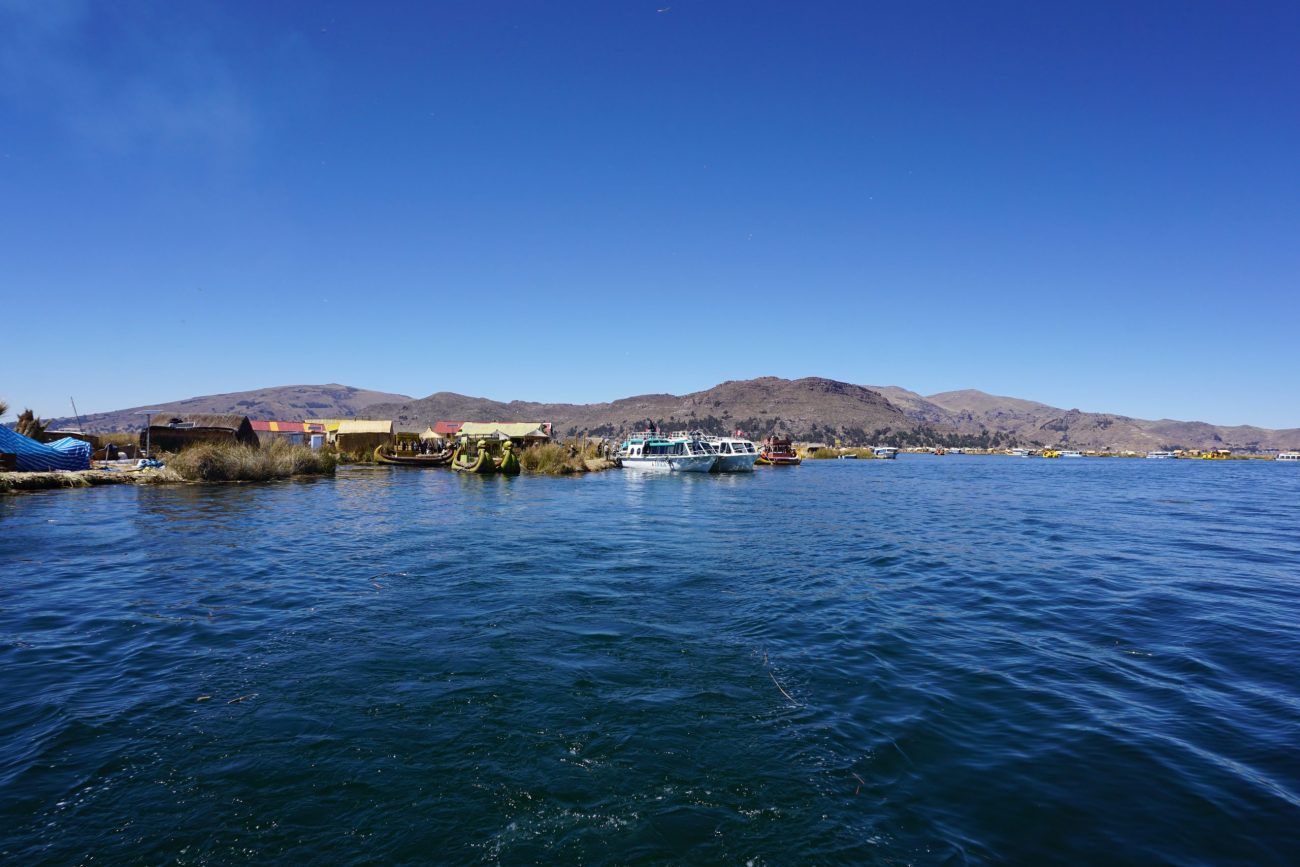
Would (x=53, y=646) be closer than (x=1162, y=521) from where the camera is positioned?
Yes

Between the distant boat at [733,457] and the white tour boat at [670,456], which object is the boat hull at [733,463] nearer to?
the distant boat at [733,457]

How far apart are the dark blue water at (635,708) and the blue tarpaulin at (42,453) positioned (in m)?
22.2

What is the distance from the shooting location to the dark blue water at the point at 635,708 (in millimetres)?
4164

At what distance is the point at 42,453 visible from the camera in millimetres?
32094

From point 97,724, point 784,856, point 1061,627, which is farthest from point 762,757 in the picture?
point 1061,627

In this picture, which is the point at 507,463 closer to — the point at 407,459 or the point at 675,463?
the point at 407,459

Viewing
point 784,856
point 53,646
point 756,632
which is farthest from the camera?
point 756,632

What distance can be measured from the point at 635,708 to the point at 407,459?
52513mm

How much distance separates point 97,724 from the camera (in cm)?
561

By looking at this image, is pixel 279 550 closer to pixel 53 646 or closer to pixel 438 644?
pixel 53 646

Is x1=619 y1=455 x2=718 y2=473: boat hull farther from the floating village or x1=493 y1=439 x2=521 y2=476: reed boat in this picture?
x1=493 y1=439 x2=521 y2=476: reed boat

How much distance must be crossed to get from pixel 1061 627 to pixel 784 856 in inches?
321

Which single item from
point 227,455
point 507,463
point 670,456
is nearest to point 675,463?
point 670,456

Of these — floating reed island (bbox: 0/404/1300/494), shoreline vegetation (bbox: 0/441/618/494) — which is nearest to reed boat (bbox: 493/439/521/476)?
floating reed island (bbox: 0/404/1300/494)
